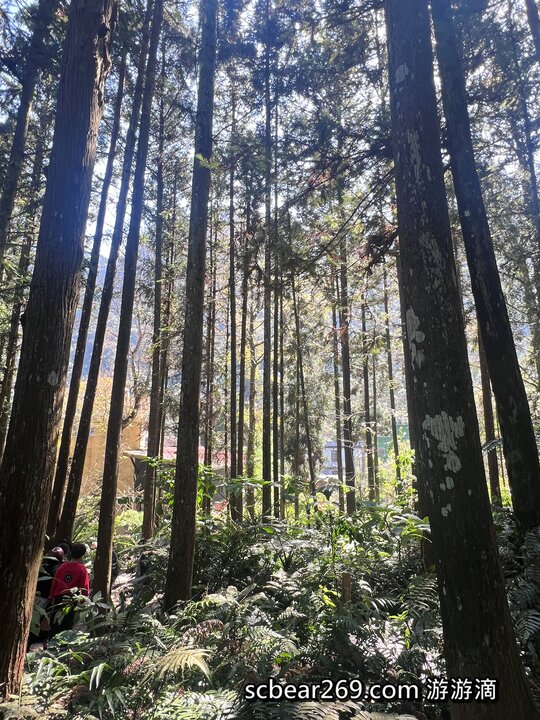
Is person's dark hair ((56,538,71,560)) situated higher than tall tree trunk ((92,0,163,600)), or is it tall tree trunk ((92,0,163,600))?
tall tree trunk ((92,0,163,600))

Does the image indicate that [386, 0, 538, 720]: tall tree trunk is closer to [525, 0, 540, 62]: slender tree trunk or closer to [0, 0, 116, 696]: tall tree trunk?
[0, 0, 116, 696]: tall tree trunk

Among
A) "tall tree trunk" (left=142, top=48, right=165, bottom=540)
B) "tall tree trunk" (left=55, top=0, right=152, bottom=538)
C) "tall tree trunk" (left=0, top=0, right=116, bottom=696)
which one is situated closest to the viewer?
"tall tree trunk" (left=0, top=0, right=116, bottom=696)

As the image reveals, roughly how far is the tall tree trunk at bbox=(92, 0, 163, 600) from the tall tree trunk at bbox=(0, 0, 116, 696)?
4146 mm

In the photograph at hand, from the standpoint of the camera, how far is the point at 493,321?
5.14 m

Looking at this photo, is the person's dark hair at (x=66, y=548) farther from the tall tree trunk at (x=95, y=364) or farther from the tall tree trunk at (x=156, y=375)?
the tall tree trunk at (x=156, y=375)

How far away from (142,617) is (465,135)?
21.6 ft

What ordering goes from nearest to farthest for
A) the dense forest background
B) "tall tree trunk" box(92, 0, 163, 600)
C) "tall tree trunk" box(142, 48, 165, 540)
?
the dense forest background
"tall tree trunk" box(92, 0, 163, 600)
"tall tree trunk" box(142, 48, 165, 540)

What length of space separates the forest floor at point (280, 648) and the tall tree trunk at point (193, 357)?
1.80 feet

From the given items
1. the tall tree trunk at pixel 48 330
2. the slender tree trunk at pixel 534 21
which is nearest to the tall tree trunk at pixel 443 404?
the tall tree trunk at pixel 48 330

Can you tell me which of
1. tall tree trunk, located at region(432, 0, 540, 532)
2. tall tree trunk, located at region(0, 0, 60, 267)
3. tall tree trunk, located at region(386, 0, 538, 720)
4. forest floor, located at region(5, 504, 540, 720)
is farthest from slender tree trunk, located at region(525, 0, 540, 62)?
tall tree trunk, located at region(0, 0, 60, 267)

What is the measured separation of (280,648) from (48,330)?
3.23 meters

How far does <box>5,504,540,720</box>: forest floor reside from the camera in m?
3.08

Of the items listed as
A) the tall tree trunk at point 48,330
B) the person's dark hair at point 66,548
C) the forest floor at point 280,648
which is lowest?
the forest floor at point 280,648

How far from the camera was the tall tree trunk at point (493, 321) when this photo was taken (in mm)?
4879
